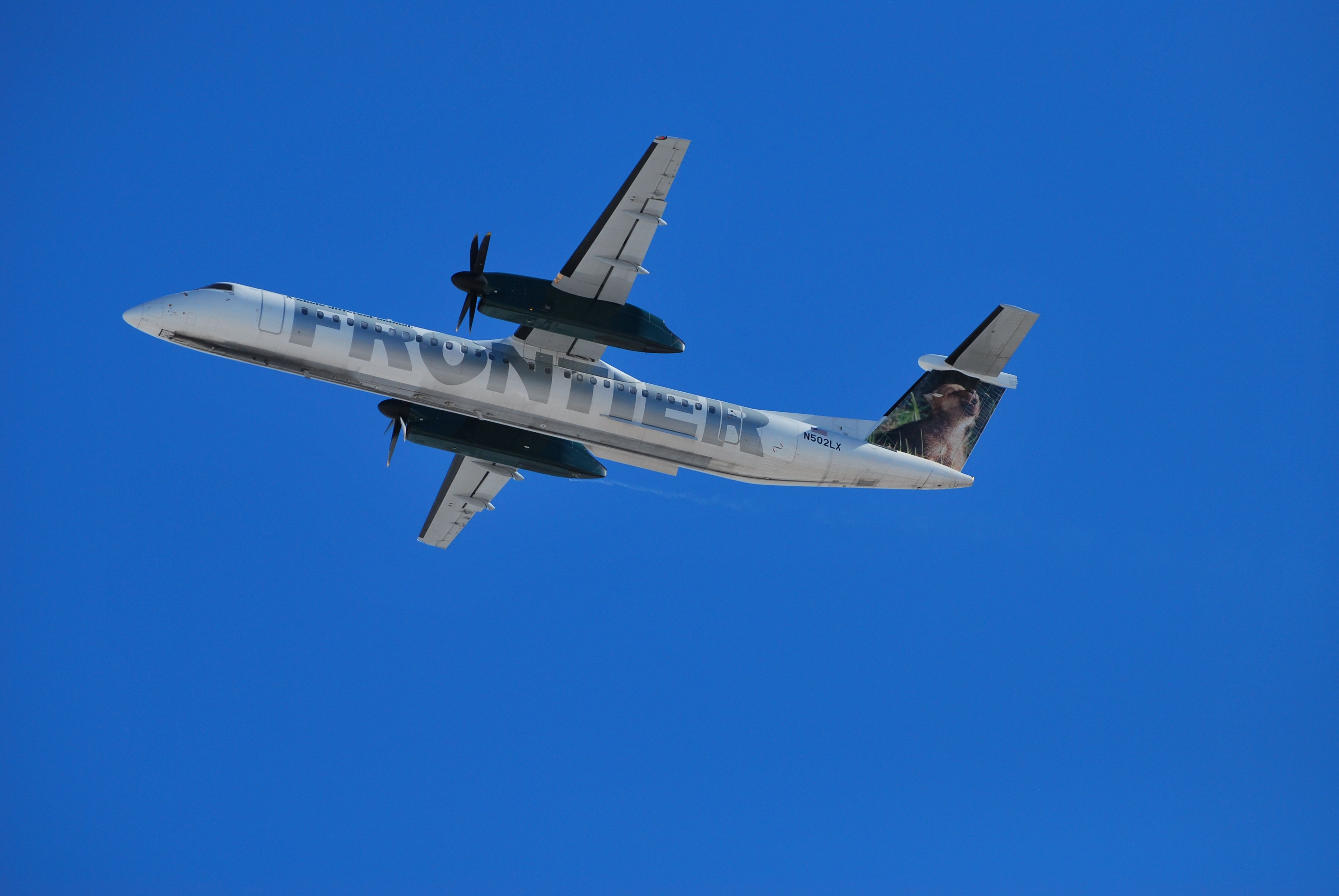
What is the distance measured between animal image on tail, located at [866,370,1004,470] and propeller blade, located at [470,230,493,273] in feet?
33.7

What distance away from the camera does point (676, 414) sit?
981 inches

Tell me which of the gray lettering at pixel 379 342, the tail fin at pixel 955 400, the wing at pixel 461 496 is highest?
the tail fin at pixel 955 400

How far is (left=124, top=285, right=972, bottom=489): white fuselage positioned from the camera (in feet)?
74.2

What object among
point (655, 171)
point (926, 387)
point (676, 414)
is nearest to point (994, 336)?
point (926, 387)

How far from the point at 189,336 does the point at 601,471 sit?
30.5 ft

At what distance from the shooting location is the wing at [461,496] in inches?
1158

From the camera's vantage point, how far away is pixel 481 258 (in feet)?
75.7

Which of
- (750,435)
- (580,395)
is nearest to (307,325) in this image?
(580,395)

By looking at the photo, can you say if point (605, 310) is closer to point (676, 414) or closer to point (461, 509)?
point (676, 414)

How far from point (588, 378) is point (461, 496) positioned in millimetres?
7029

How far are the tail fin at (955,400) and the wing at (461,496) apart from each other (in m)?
9.53

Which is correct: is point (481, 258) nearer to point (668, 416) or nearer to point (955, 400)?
point (668, 416)

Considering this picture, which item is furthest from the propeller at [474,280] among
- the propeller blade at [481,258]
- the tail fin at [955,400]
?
the tail fin at [955,400]

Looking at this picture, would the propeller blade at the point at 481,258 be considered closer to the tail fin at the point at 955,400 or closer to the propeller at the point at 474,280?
the propeller at the point at 474,280
